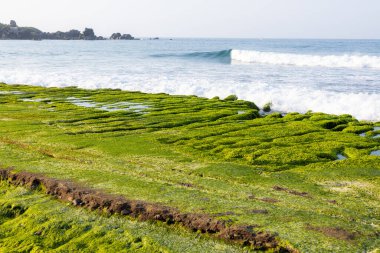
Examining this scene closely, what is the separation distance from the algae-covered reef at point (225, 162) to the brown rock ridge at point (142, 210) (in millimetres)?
198

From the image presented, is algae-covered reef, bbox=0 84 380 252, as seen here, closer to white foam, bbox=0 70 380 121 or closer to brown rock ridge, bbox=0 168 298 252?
brown rock ridge, bbox=0 168 298 252

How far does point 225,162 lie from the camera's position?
16.4 meters

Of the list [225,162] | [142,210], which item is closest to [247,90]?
[225,162]

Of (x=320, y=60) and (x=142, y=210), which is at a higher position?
(x=142, y=210)

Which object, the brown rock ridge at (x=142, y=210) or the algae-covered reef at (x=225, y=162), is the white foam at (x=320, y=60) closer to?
the algae-covered reef at (x=225, y=162)

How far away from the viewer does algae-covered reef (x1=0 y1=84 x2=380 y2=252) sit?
1066cm

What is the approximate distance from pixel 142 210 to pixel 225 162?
228 inches

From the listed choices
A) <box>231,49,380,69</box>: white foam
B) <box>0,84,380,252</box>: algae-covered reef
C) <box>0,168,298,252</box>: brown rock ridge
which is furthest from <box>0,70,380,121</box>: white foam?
<box>231,49,380,69</box>: white foam

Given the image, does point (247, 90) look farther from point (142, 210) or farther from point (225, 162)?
point (142, 210)

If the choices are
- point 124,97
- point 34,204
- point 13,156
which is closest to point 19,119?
point 13,156

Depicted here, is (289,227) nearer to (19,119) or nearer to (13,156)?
(13,156)

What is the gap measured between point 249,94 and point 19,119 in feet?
65.0

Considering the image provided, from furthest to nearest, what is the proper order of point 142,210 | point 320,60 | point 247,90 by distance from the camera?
point 320,60 < point 247,90 < point 142,210

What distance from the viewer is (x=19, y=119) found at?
24.4 meters
